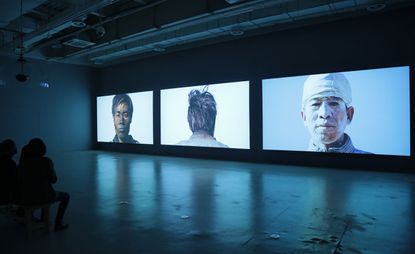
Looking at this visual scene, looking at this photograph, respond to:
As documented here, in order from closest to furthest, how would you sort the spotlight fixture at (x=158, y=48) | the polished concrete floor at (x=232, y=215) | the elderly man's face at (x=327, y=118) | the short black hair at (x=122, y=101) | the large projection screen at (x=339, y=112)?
the polished concrete floor at (x=232, y=215)
the large projection screen at (x=339, y=112)
the elderly man's face at (x=327, y=118)
the spotlight fixture at (x=158, y=48)
the short black hair at (x=122, y=101)

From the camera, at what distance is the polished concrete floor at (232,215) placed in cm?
319

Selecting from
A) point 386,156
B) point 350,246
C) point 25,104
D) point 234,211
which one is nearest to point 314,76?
point 386,156

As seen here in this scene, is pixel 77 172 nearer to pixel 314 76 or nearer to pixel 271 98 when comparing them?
pixel 271 98

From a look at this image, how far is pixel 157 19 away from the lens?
8195 mm

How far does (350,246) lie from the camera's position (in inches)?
123

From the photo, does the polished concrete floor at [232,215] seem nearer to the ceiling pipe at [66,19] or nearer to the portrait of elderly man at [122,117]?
the ceiling pipe at [66,19]

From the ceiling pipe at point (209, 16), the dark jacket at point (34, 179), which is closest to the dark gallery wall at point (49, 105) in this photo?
the ceiling pipe at point (209, 16)

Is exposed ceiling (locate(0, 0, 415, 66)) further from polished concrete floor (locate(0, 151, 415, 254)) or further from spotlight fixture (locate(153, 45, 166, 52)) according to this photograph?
polished concrete floor (locate(0, 151, 415, 254))

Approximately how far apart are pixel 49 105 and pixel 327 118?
10.4 metres

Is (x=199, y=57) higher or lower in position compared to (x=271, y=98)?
higher

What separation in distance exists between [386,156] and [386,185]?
172cm

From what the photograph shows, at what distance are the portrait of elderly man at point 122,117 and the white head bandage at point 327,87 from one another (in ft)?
23.0

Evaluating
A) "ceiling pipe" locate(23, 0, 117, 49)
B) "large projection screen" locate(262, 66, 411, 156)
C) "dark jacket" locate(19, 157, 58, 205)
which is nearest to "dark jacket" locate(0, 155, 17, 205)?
"dark jacket" locate(19, 157, 58, 205)

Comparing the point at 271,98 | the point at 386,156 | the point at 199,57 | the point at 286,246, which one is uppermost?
the point at 199,57
